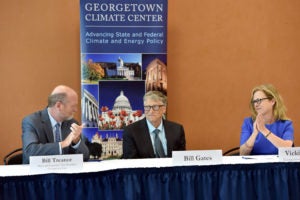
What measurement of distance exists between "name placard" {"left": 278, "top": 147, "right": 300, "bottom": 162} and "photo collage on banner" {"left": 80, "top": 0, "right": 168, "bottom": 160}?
1.78m

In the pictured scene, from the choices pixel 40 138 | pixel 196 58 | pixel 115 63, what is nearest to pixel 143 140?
pixel 40 138

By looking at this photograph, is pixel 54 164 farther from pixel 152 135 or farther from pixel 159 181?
pixel 152 135

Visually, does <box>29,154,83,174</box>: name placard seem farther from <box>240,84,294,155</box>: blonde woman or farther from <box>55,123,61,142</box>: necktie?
<box>240,84,294,155</box>: blonde woman

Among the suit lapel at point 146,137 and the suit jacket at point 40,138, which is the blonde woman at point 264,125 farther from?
the suit jacket at point 40,138

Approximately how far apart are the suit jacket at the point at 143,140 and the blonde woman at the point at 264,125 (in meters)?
0.52

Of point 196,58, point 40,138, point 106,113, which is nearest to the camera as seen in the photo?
point 40,138

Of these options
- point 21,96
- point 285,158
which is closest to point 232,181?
point 285,158

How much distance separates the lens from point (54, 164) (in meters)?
2.07

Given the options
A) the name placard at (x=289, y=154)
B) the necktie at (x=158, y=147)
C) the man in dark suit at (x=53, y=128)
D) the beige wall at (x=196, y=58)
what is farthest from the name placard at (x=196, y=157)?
the beige wall at (x=196, y=58)

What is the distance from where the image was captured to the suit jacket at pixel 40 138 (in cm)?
246

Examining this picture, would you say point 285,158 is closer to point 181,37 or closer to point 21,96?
point 181,37

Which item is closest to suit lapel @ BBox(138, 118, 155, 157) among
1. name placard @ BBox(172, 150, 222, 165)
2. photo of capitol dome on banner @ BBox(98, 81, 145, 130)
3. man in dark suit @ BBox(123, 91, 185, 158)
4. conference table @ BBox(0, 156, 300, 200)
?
man in dark suit @ BBox(123, 91, 185, 158)

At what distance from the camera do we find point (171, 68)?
14.1 ft

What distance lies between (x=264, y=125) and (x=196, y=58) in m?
1.72
